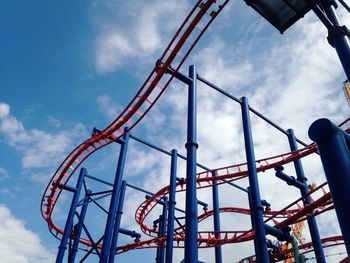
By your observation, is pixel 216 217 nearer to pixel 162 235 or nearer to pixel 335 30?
pixel 162 235

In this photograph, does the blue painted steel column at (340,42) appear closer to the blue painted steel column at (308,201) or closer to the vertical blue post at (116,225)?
the blue painted steel column at (308,201)

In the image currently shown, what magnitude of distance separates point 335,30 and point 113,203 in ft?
28.9

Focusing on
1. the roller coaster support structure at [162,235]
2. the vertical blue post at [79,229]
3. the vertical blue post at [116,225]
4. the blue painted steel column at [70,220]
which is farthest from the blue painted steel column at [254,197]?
the vertical blue post at [79,229]

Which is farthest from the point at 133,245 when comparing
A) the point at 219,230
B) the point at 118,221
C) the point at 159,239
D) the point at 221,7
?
the point at 221,7

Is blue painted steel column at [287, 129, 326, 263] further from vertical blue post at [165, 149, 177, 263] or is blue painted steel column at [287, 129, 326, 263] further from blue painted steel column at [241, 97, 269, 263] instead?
vertical blue post at [165, 149, 177, 263]

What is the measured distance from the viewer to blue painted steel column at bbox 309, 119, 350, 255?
1.89 m

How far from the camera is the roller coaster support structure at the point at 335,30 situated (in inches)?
139

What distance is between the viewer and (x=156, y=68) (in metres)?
9.84

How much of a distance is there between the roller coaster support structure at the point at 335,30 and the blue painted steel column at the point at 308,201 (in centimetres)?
607

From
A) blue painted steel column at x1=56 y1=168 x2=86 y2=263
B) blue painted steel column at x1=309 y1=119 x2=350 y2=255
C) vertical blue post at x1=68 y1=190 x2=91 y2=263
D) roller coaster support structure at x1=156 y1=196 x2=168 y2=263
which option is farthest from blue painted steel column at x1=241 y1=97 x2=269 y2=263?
vertical blue post at x1=68 y1=190 x2=91 y2=263

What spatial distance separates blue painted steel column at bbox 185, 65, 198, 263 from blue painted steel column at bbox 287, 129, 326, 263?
13.4 ft

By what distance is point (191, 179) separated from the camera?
6656 mm

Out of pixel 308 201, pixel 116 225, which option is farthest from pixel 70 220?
pixel 308 201

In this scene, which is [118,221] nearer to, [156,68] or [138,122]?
[138,122]
